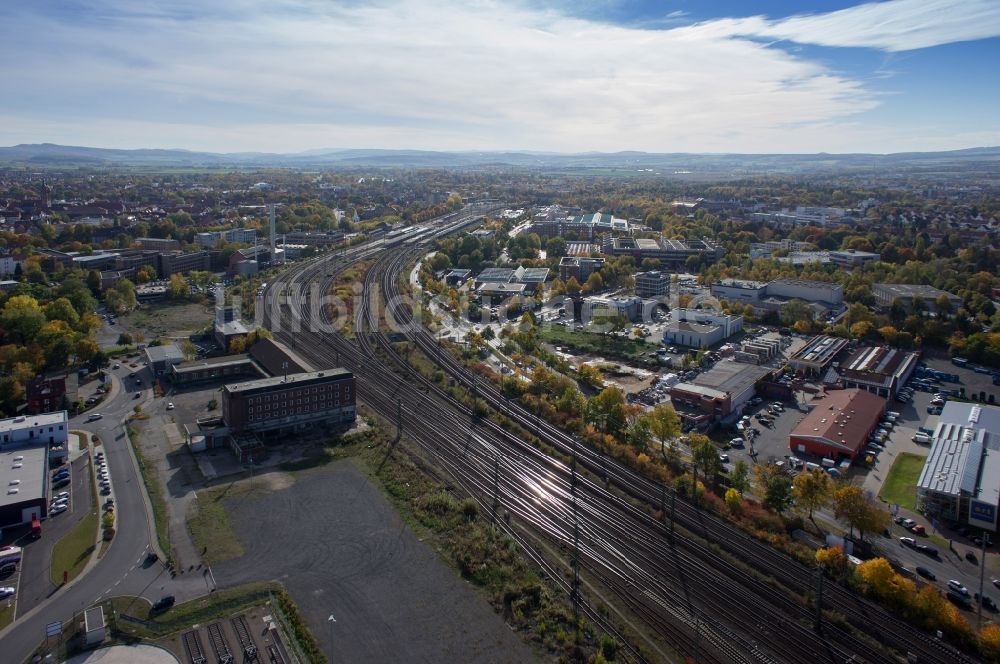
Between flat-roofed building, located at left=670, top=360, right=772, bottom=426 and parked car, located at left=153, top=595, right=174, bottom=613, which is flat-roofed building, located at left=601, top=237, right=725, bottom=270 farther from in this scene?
parked car, located at left=153, top=595, right=174, bottom=613

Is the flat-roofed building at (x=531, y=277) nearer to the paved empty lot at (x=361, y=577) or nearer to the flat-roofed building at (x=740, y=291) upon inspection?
the flat-roofed building at (x=740, y=291)

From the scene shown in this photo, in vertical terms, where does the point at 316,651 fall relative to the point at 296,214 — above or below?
below

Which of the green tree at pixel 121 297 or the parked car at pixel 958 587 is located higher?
the green tree at pixel 121 297

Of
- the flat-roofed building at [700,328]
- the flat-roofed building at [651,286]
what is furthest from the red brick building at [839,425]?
the flat-roofed building at [651,286]

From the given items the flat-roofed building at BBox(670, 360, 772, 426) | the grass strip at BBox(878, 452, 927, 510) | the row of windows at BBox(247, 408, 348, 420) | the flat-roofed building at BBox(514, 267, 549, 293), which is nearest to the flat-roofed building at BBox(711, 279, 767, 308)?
the flat-roofed building at BBox(514, 267, 549, 293)

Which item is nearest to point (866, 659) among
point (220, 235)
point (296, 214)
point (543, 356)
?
point (543, 356)

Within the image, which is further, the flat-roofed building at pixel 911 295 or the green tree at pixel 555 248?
the green tree at pixel 555 248

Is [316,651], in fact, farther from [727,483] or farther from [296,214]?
[296,214]
